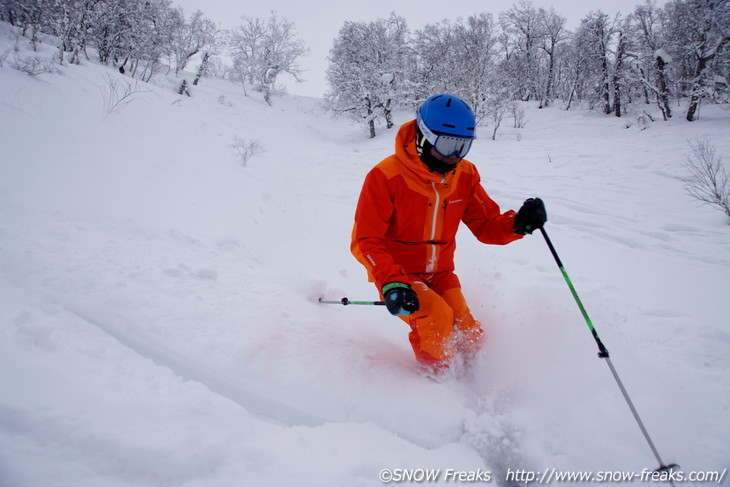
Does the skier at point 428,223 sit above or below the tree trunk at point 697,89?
below

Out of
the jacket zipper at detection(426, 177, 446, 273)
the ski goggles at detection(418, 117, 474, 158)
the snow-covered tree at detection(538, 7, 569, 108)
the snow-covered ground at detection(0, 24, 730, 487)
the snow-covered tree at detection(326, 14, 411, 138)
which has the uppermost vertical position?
the snow-covered tree at detection(538, 7, 569, 108)

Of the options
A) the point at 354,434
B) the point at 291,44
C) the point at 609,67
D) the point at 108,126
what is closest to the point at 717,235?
the point at 354,434

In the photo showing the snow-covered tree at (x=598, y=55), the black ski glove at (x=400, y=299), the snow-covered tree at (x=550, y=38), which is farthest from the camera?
the snow-covered tree at (x=550, y=38)

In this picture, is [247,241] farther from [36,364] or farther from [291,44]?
[291,44]

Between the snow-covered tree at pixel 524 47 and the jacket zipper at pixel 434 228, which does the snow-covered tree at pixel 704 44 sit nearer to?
the snow-covered tree at pixel 524 47

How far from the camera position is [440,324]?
232 centimetres

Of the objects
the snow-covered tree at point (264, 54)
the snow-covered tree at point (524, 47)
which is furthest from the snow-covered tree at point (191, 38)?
the snow-covered tree at point (524, 47)

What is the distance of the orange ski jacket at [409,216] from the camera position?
2.39 m

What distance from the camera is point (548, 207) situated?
6934mm

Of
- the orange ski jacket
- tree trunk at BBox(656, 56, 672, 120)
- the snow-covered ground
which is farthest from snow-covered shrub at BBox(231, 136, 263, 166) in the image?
tree trunk at BBox(656, 56, 672, 120)

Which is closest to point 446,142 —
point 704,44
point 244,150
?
point 244,150

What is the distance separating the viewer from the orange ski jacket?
2.39m

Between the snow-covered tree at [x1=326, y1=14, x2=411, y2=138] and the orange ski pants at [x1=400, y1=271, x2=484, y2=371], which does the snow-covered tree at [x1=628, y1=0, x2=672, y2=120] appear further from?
the orange ski pants at [x1=400, y1=271, x2=484, y2=371]

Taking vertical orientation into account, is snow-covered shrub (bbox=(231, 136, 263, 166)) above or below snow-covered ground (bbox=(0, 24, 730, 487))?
above
